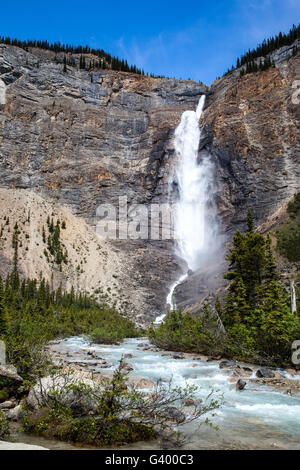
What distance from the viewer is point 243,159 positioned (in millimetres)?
62000

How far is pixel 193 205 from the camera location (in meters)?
66.6

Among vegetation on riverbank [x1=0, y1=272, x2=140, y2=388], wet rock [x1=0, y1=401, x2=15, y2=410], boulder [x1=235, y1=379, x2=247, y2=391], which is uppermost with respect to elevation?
wet rock [x1=0, y1=401, x2=15, y2=410]

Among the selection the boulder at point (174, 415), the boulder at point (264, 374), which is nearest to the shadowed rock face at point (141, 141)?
the boulder at point (264, 374)

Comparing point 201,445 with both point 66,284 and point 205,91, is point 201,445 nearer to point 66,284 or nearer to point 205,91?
point 66,284

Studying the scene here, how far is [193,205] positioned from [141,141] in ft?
71.1

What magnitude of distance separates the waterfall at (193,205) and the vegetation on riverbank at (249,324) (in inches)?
1210

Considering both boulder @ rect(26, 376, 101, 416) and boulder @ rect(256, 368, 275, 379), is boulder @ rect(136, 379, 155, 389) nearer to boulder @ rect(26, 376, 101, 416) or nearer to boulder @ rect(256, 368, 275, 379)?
boulder @ rect(26, 376, 101, 416)

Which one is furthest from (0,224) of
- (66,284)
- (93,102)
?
(93,102)

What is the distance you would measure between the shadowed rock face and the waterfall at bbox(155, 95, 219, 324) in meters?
2.28

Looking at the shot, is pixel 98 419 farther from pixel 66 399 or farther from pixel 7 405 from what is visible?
pixel 7 405

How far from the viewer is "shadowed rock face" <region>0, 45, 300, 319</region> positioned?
5809 centimetres

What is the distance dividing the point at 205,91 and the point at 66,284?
61.3 meters

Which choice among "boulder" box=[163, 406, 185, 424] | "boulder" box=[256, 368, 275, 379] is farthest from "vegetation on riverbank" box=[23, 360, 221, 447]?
"boulder" box=[256, 368, 275, 379]

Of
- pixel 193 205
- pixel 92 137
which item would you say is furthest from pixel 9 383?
pixel 92 137
